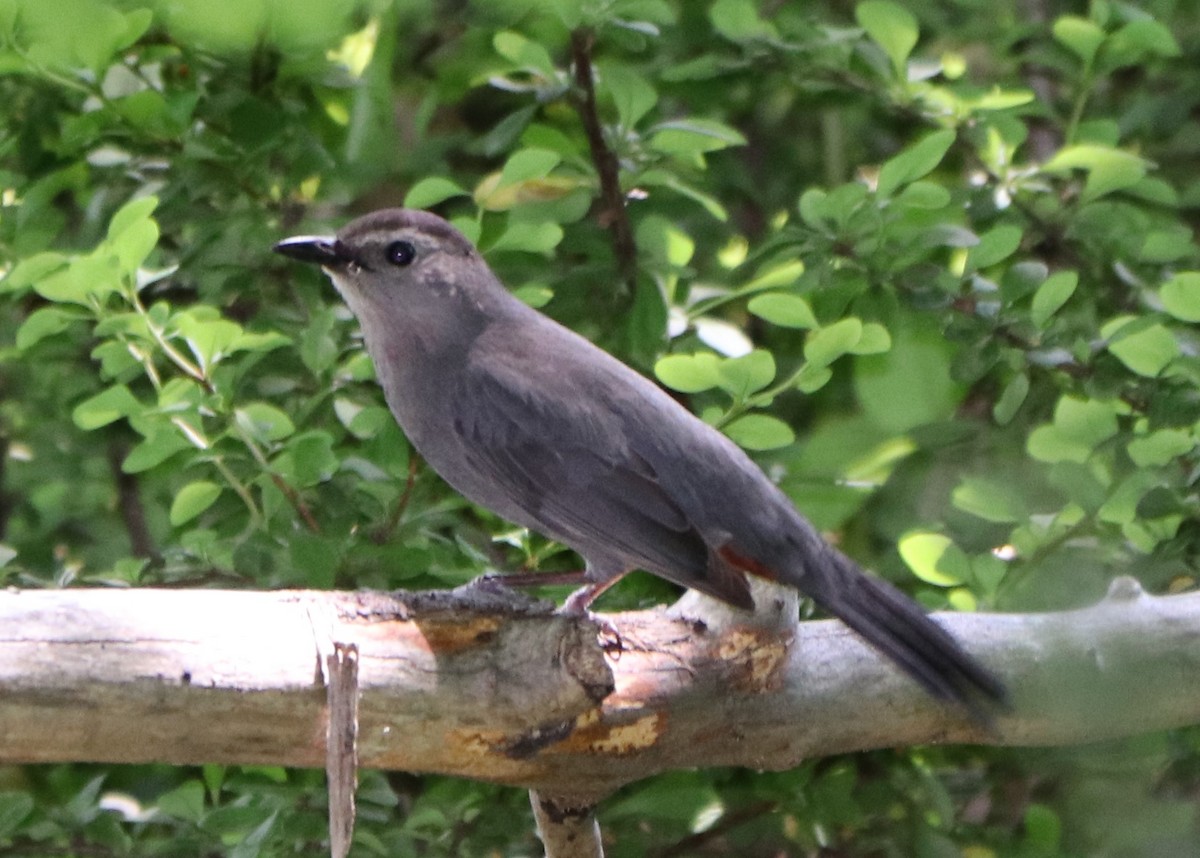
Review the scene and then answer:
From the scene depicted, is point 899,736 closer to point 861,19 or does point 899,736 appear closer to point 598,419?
point 598,419

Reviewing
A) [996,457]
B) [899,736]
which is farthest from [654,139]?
[899,736]

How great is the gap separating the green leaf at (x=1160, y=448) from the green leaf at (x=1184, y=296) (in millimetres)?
208

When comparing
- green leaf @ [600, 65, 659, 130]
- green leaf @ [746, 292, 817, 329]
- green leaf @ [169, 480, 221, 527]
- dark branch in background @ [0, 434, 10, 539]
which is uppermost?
green leaf @ [600, 65, 659, 130]

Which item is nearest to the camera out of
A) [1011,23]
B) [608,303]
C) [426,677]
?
[426,677]

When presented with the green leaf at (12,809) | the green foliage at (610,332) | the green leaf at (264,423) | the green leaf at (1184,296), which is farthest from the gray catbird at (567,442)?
the green leaf at (12,809)

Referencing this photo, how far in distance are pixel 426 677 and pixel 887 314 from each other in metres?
1.29

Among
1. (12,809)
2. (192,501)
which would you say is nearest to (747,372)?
(192,501)

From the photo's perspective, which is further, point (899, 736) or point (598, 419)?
point (598, 419)

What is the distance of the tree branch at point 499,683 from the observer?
191 cm

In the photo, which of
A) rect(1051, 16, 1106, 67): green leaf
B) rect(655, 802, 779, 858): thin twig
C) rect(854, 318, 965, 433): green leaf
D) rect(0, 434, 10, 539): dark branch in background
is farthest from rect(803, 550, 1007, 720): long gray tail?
rect(0, 434, 10, 539): dark branch in background

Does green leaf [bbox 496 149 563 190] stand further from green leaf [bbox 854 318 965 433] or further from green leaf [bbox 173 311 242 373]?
green leaf [bbox 854 318 965 433]

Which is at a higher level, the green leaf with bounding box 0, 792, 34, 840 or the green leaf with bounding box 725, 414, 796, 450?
the green leaf with bounding box 725, 414, 796, 450

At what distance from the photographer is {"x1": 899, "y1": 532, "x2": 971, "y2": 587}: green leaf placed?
8.69ft

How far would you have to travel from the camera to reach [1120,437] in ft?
8.95
